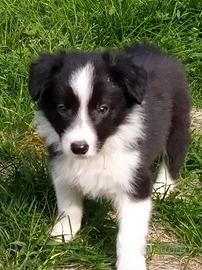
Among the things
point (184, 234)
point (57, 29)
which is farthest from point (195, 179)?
point (57, 29)

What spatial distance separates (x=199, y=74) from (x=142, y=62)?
1.82 meters

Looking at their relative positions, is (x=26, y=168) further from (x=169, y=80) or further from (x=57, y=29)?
(x=57, y=29)

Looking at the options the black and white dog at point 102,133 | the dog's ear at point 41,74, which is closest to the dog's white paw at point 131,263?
the black and white dog at point 102,133

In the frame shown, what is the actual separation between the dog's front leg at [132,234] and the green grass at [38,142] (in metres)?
0.18

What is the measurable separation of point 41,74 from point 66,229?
1009mm

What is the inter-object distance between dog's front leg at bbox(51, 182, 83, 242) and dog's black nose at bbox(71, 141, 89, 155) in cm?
68

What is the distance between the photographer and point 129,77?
383cm

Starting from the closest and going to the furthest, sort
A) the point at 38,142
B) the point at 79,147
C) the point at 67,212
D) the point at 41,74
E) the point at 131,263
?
the point at 79,147, the point at 41,74, the point at 131,263, the point at 67,212, the point at 38,142

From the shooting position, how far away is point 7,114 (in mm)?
5559

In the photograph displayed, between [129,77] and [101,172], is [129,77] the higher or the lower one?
the higher one

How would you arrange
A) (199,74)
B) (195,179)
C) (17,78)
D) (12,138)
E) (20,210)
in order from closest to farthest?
(20,210) < (195,179) < (12,138) < (17,78) < (199,74)

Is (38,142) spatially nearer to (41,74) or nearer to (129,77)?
(41,74)

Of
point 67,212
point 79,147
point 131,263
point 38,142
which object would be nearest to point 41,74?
point 79,147

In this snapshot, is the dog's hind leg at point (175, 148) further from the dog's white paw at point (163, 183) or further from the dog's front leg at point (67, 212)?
the dog's front leg at point (67, 212)
